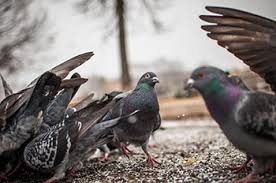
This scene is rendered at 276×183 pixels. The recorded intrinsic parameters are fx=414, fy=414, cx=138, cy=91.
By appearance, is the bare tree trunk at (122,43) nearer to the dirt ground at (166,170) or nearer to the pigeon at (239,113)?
the dirt ground at (166,170)

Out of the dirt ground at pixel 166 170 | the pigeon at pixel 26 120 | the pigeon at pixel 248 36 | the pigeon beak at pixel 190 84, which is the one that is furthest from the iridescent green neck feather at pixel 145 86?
the pigeon beak at pixel 190 84

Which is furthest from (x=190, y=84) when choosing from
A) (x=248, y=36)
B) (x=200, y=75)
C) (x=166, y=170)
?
(x=166, y=170)

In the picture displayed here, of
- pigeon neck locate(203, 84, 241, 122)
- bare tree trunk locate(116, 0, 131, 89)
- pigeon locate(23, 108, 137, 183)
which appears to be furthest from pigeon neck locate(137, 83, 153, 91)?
bare tree trunk locate(116, 0, 131, 89)

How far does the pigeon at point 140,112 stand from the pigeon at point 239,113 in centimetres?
150

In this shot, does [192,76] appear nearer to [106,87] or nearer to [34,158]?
[34,158]

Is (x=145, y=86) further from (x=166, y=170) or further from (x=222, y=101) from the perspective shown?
(x=222, y=101)

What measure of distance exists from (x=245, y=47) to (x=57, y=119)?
2113 mm

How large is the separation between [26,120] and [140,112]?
1225 millimetres

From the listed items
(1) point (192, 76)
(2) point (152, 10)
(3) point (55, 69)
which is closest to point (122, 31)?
(2) point (152, 10)

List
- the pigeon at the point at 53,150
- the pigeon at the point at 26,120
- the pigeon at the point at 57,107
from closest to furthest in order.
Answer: the pigeon at the point at 53,150 → the pigeon at the point at 26,120 → the pigeon at the point at 57,107

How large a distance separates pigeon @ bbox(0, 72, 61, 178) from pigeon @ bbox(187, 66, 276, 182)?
1.61 meters

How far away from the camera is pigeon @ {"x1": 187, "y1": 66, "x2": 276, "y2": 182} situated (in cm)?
301

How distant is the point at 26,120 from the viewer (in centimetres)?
410

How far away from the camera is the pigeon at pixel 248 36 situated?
143 inches
